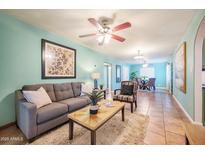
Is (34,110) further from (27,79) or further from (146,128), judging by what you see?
(146,128)

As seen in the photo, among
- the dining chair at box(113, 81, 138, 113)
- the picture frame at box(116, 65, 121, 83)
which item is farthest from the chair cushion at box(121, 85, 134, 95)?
the picture frame at box(116, 65, 121, 83)

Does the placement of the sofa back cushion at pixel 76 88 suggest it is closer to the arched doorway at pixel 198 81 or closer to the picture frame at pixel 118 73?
the arched doorway at pixel 198 81

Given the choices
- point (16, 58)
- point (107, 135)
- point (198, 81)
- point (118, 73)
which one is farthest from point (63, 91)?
point (118, 73)

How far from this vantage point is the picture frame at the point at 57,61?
287cm

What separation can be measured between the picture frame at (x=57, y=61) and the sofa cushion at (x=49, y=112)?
116 centimetres

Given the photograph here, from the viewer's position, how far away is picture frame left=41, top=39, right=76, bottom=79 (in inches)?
113

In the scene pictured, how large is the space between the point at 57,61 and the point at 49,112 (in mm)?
1704

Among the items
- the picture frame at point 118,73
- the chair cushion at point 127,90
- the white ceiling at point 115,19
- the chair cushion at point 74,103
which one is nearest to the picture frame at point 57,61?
the white ceiling at point 115,19

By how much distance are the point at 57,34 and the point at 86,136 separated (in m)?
2.83

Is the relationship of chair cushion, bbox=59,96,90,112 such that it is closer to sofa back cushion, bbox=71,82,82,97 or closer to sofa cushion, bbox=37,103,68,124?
sofa cushion, bbox=37,103,68,124

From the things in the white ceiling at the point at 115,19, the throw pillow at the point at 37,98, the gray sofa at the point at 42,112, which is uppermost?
the white ceiling at the point at 115,19

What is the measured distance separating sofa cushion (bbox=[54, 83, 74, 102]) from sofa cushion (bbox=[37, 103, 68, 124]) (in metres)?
0.64

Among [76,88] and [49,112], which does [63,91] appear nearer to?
[76,88]

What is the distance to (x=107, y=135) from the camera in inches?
73.7
